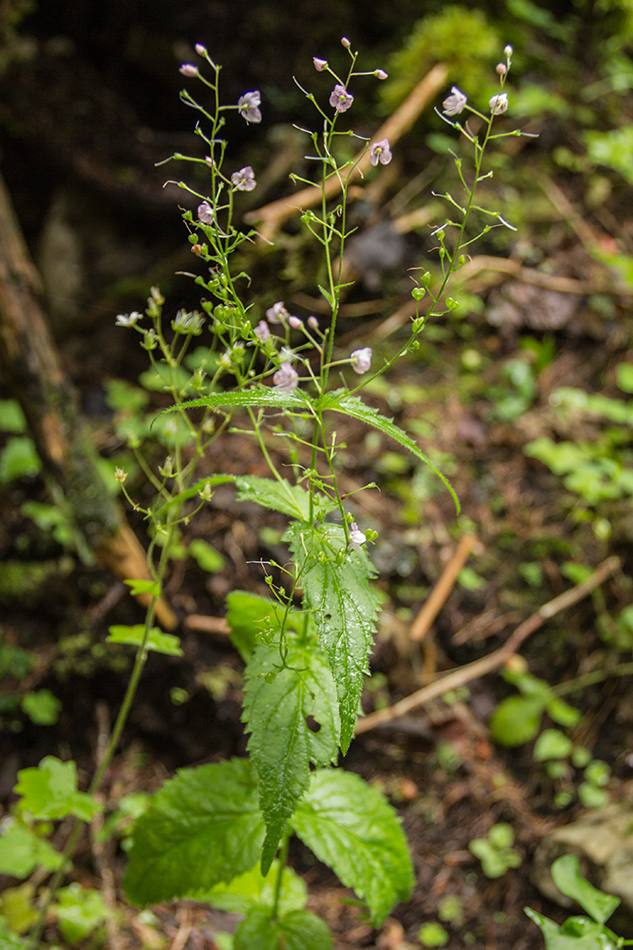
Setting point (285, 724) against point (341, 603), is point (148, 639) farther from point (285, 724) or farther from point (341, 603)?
point (341, 603)

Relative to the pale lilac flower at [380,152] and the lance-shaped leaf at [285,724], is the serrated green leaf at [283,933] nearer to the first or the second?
the lance-shaped leaf at [285,724]

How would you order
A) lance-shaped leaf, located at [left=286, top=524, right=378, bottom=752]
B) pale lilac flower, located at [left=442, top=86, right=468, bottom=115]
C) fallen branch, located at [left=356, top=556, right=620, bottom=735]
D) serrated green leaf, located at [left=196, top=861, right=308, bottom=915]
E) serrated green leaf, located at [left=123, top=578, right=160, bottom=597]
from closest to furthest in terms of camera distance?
lance-shaped leaf, located at [left=286, top=524, right=378, bottom=752], pale lilac flower, located at [left=442, top=86, right=468, bottom=115], serrated green leaf, located at [left=123, top=578, right=160, bottom=597], serrated green leaf, located at [left=196, top=861, right=308, bottom=915], fallen branch, located at [left=356, top=556, right=620, bottom=735]

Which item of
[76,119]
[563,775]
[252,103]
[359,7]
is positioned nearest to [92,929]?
[563,775]

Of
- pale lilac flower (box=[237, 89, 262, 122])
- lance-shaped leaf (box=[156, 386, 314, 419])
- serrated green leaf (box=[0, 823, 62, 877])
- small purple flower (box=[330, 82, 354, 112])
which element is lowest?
serrated green leaf (box=[0, 823, 62, 877])

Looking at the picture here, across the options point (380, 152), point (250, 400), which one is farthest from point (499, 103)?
point (250, 400)

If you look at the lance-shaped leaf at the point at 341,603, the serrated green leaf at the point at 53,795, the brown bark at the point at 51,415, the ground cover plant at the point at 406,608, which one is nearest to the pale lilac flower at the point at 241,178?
the ground cover plant at the point at 406,608

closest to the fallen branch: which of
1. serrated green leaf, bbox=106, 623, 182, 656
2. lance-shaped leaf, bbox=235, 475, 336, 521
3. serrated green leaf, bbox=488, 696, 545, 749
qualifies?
serrated green leaf, bbox=488, 696, 545, 749

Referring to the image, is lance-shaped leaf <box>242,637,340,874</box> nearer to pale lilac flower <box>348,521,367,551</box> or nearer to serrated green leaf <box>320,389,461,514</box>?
pale lilac flower <box>348,521,367,551</box>
